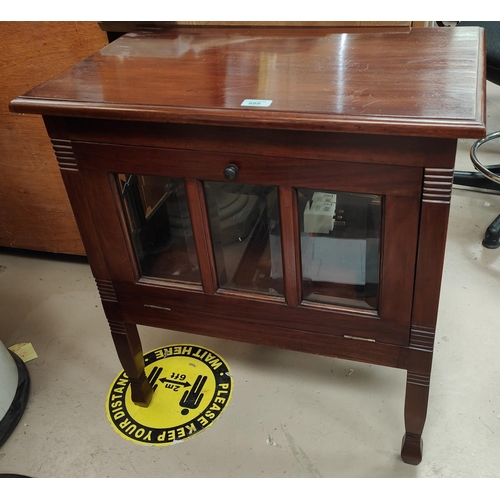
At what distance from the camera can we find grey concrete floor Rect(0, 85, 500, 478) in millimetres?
1225

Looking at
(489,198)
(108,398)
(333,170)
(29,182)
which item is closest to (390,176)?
(333,170)

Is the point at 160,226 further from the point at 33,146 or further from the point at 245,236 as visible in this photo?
the point at 33,146

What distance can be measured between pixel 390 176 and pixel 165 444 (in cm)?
84

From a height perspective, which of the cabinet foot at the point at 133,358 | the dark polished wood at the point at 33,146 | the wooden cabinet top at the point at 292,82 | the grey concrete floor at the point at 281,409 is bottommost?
the grey concrete floor at the point at 281,409

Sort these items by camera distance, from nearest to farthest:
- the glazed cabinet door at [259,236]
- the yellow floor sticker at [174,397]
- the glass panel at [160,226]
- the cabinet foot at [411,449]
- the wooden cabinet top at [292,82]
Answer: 1. the wooden cabinet top at [292,82]
2. the glazed cabinet door at [259,236]
3. the glass panel at [160,226]
4. the cabinet foot at [411,449]
5. the yellow floor sticker at [174,397]

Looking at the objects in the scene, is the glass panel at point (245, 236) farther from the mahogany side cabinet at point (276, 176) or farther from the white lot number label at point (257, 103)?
the white lot number label at point (257, 103)

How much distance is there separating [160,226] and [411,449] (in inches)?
28.3

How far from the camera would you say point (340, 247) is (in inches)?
39.9

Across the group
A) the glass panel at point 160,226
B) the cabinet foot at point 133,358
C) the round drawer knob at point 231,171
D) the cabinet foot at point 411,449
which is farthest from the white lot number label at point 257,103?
the cabinet foot at point 411,449

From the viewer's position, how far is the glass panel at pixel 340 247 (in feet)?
2.99

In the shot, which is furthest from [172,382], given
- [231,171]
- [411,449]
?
[231,171]

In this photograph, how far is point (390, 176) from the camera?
0.81 meters

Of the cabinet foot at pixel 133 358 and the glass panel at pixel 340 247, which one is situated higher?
the glass panel at pixel 340 247

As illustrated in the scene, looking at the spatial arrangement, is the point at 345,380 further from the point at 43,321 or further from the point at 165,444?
the point at 43,321
